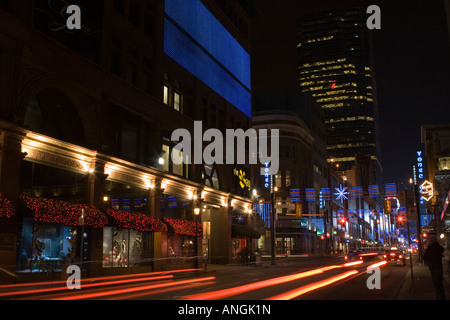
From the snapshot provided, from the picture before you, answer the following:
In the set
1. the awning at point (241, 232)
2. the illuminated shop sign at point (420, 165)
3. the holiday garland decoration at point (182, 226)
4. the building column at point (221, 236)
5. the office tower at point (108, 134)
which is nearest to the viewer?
the office tower at point (108, 134)

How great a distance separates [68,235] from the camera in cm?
2827

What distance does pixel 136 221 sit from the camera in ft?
109

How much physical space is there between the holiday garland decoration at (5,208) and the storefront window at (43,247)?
1756mm

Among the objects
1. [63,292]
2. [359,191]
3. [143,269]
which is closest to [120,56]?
[143,269]

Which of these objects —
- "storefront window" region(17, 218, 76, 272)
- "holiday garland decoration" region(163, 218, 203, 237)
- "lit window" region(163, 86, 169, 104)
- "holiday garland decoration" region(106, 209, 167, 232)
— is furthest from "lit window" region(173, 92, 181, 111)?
"storefront window" region(17, 218, 76, 272)

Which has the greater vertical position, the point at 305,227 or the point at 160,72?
the point at 160,72

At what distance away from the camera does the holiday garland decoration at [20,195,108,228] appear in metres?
25.2

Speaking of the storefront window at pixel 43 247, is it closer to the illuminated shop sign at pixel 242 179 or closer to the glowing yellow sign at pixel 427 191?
the illuminated shop sign at pixel 242 179

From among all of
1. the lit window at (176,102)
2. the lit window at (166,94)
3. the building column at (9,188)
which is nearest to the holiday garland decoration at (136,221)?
the building column at (9,188)

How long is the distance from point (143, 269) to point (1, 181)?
1392 centimetres

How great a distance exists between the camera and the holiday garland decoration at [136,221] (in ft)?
103

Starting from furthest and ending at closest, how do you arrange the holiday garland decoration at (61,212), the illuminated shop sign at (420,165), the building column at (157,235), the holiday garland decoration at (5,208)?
the illuminated shop sign at (420,165) → the building column at (157,235) → the holiday garland decoration at (61,212) → the holiday garland decoration at (5,208)

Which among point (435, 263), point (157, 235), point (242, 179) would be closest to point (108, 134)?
point (157, 235)

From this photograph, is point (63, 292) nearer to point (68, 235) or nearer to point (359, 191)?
point (68, 235)
